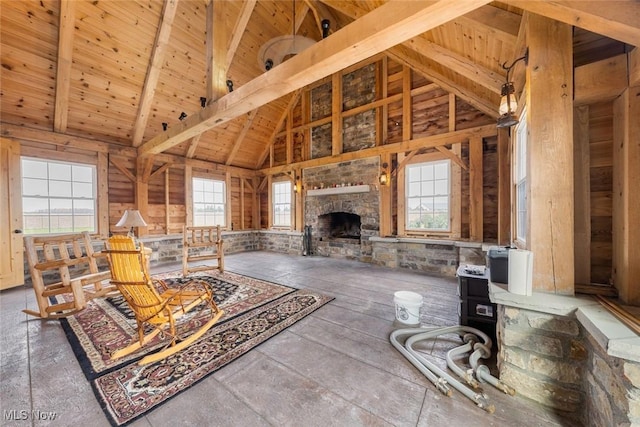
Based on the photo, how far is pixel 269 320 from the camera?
2688 millimetres

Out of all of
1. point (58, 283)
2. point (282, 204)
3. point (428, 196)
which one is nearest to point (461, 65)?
point (428, 196)

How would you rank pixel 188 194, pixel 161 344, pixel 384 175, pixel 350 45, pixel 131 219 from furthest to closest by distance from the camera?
pixel 188 194 < pixel 384 175 < pixel 131 219 < pixel 161 344 < pixel 350 45

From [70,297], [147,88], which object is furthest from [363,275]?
[147,88]

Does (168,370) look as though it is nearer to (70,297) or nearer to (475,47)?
(70,297)

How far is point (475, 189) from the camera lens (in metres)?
4.43

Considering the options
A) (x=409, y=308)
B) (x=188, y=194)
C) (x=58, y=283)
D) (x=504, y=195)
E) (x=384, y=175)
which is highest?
(x=384, y=175)

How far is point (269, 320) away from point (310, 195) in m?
4.44

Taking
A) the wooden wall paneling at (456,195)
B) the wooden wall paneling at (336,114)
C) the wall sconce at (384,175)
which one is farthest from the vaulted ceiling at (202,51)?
the wall sconce at (384,175)

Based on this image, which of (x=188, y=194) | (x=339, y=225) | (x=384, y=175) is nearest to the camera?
(x=384, y=175)

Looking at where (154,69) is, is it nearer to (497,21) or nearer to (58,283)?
(58,283)

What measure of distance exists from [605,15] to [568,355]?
2007 millimetres

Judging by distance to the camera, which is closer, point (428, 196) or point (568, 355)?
point (568, 355)

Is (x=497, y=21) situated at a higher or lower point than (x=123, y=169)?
higher

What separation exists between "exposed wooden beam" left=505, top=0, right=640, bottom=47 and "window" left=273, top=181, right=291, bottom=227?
6592mm
